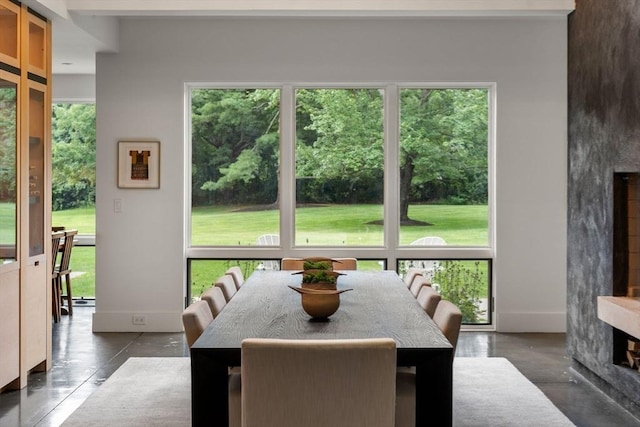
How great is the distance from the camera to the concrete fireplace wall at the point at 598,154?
13.6ft

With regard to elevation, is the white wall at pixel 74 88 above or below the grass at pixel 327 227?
above

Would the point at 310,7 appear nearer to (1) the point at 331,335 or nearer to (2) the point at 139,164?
(2) the point at 139,164

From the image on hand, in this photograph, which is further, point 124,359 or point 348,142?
point 348,142

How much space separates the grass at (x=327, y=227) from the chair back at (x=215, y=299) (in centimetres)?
270

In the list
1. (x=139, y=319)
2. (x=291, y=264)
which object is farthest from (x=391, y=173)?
(x=139, y=319)

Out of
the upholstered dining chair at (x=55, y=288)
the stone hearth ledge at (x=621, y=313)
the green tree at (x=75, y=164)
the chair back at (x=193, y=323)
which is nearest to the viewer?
the chair back at (x=193, y=323)

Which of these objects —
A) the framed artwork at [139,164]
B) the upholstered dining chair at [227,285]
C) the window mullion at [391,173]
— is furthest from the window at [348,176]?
the upholstered dining chair at [227,285]

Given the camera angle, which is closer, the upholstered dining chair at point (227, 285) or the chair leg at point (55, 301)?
the upholstered dining chair at point (227, 285)

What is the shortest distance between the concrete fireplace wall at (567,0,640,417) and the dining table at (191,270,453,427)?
1464 millimetres

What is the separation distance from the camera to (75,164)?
7977mm

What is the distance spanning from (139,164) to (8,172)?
214 centimetres

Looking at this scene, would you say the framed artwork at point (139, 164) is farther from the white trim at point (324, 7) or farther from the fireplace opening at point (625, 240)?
the fireplace opening at point (625, 240)

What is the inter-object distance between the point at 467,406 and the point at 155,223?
3550mm

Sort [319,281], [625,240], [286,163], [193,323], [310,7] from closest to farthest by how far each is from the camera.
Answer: [193,323] → [319,281] → [625,240] → [310,7] → [286,163]
